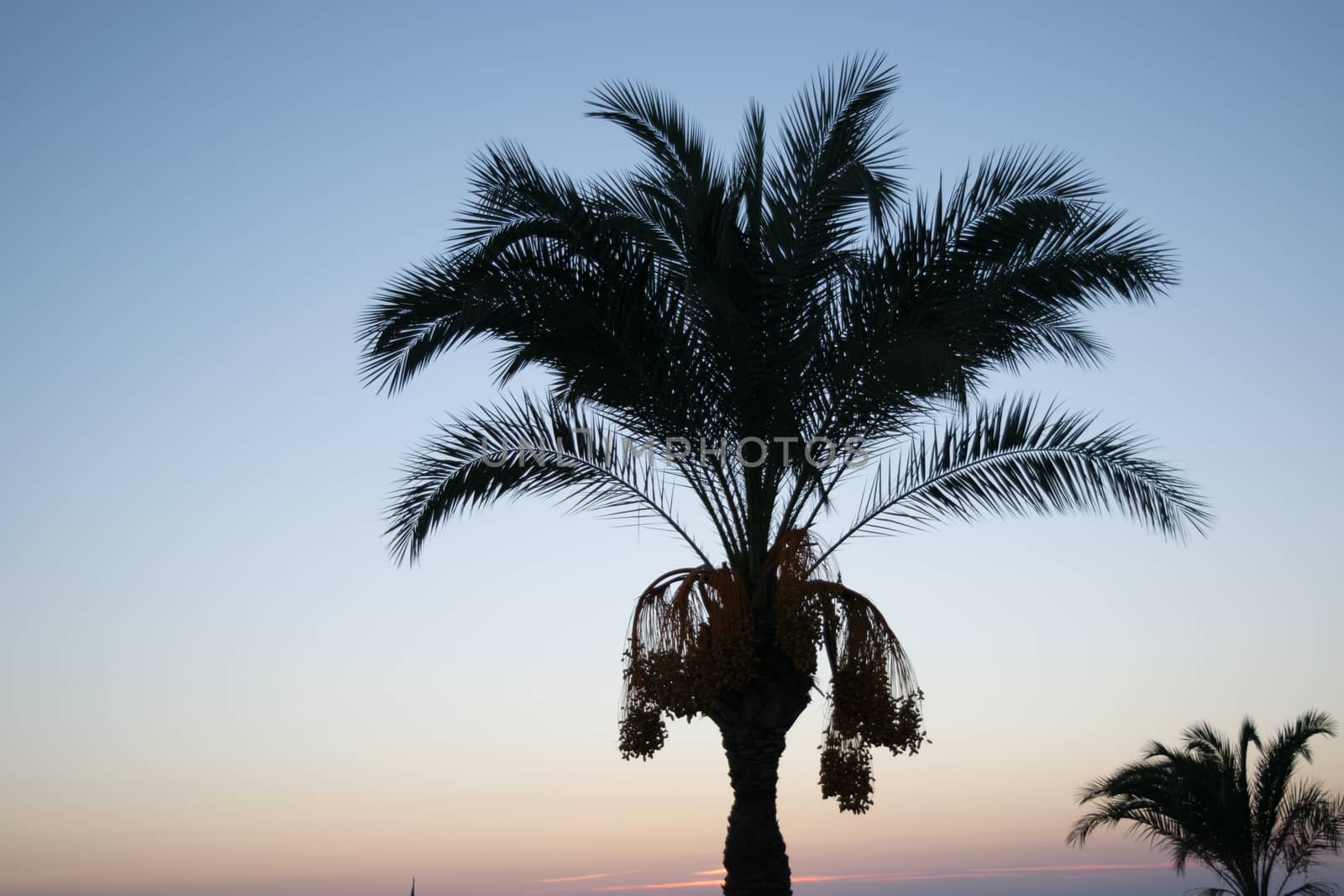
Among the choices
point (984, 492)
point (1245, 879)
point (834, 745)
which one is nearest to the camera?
point (834, 745)

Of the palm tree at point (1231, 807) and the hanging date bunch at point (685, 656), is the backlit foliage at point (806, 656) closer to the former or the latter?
the hanging date bunch at point (685, 656)

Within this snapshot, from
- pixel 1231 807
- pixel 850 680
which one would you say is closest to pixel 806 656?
pixel 850 680

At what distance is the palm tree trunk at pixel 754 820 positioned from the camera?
1019 centimetres

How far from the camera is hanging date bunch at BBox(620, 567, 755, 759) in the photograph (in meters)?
9.95

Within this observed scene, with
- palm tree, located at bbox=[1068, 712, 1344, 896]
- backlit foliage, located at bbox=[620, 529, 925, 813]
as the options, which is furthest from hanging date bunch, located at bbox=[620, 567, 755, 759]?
palm tree, located at bbox=[1068, 712, 1344, 896]

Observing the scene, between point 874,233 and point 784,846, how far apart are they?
5.38 meters

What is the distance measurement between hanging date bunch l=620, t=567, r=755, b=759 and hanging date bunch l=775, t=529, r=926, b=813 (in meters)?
0.40

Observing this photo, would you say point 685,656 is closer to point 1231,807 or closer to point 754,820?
point 754,820

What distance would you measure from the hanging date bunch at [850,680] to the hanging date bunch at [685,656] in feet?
1.32

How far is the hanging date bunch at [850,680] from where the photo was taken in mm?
9859

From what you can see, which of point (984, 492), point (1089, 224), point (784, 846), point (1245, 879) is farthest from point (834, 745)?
point (1245, 879)

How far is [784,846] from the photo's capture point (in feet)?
34.0

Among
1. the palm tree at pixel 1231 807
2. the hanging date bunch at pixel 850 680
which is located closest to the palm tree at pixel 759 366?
the hanging date bunch at pixel 850 680

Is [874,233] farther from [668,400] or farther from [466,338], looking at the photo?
[466,338]
